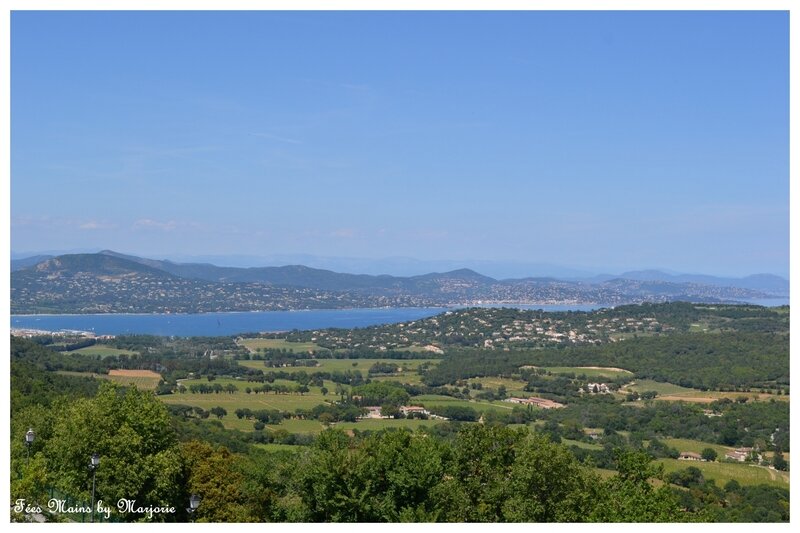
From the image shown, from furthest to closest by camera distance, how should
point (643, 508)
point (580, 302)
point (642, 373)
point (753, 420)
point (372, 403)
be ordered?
point (580, 302)
point (642, 373)
point (372, 403)
point (753, 420)
point (643, 508)

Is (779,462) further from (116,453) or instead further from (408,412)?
(116,453)

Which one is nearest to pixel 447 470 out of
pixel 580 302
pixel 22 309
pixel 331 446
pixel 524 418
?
pixel 331 446

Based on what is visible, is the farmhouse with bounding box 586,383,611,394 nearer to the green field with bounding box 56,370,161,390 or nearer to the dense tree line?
the dense tree line

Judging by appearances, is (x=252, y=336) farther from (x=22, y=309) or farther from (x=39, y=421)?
(x=39, y=421)

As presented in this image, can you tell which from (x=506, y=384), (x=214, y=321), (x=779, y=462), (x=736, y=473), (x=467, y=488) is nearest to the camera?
(x=467, y=488)

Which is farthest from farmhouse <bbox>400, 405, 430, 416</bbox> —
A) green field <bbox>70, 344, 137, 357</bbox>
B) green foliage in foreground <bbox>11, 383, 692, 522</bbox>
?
green foliage in foreground <bbox>11, 383, 692, 522</bbox>

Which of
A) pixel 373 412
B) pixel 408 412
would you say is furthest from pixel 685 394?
pixel 373 412
